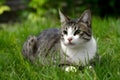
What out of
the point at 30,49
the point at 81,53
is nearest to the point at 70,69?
the point at 81,53

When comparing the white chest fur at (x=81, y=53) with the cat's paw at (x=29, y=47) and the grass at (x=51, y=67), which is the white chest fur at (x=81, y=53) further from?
the cat's paw at (x=29, y=47)

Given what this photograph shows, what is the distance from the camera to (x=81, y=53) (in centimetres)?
397

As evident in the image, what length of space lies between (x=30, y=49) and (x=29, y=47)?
31 millimetres

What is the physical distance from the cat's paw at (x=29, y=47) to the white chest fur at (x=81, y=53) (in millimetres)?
674

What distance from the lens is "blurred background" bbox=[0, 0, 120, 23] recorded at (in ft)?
25.3

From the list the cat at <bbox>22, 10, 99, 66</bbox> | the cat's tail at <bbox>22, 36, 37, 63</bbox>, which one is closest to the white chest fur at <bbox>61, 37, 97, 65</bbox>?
the cat at <bbox>22, 10, 99, 66</bbox>

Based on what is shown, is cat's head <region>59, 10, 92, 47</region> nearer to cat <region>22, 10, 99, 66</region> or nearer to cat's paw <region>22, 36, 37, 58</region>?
cat <region>22, 10, 99, 66</region>

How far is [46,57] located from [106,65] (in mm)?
710

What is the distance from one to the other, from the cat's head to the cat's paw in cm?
65

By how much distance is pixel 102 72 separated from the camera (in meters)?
3.68

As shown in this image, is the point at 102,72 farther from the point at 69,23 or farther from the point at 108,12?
the point at 108,12

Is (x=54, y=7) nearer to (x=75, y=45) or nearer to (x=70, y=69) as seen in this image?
(x=75, y=45)

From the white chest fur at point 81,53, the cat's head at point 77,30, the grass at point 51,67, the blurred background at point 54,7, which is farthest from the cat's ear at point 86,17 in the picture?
the blurred background at point 54,7

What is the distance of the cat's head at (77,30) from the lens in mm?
3855
